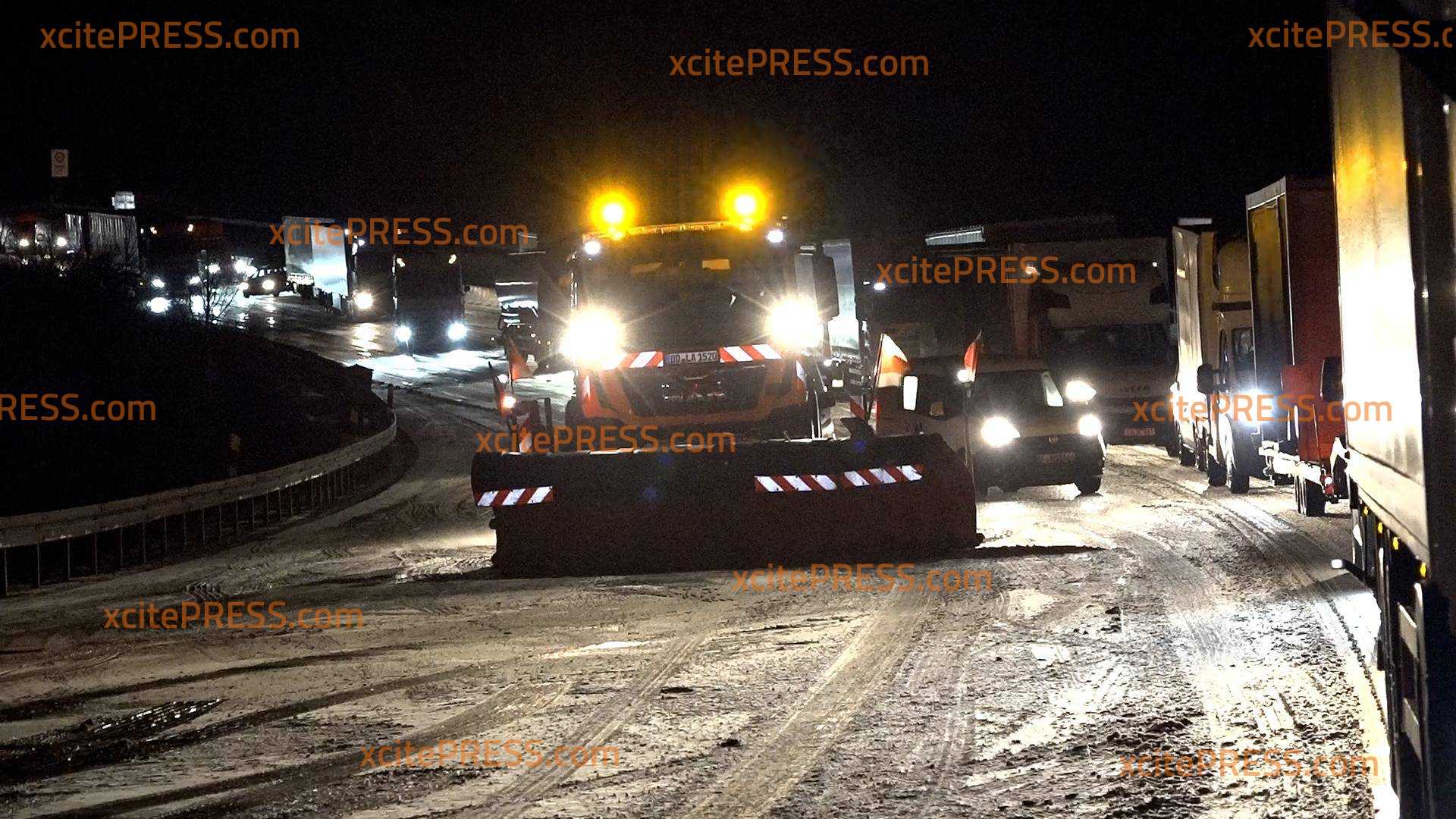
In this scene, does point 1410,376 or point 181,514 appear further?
point 181,514

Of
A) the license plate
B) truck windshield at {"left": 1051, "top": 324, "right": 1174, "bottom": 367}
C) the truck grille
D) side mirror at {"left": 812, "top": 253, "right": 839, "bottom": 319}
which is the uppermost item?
side mirror at {"left": 812, "top": 253, "right": 839, "bottom": 319}

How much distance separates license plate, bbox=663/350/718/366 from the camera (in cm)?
1384

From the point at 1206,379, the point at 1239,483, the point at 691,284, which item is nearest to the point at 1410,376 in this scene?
the point at 691,284

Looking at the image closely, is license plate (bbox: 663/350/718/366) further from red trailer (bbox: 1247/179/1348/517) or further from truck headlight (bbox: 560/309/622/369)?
red trailer (bbox: 1247/179/1348/517)

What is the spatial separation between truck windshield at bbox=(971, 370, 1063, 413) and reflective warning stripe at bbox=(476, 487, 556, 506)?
27.9 ft

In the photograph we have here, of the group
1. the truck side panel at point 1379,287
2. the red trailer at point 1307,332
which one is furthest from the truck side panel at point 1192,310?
the truck side panel at point 1379,287

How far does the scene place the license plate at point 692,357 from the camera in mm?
13844

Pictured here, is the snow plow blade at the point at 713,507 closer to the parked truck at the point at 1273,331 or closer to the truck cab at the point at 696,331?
the truck cab at the point at 696,331

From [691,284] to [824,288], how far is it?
1.31 meters

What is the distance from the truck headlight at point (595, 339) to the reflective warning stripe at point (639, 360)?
0.06 m

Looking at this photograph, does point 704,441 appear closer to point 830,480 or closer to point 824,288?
point 830,480

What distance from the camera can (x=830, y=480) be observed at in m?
A: 12.7

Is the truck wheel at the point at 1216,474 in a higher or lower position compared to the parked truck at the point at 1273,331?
lower

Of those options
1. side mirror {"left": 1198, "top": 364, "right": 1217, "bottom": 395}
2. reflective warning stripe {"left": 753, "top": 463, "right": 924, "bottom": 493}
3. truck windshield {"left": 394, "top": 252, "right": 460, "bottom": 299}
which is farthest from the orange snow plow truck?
truck windshield {"left": 394, "top": 252, "right": 460, "bottom": 299}
